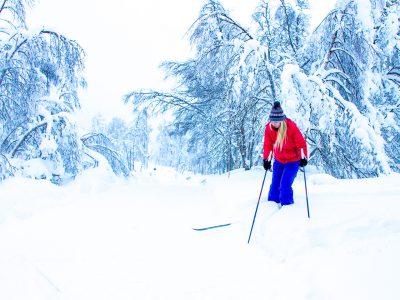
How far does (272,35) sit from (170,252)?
10016 millimetres

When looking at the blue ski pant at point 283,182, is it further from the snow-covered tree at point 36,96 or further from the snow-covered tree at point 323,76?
the snow-covered tree at point 36,96

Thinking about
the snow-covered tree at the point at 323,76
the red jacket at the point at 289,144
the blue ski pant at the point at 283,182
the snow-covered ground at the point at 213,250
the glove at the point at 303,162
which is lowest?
the snow-covered ground at the point at 213,250

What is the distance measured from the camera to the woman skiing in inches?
179

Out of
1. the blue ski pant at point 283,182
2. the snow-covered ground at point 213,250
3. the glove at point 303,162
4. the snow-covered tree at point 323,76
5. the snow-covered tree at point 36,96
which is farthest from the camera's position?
the snow-covered tree at point 36,96

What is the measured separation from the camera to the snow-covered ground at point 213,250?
108 inches

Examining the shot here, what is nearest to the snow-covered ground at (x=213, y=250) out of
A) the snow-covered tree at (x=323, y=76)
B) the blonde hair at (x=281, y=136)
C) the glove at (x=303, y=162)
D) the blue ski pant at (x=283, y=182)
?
the blue ski pant at (x=283, y=182)

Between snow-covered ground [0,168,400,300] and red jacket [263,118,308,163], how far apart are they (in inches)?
24.7

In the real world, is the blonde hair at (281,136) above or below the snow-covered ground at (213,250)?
above

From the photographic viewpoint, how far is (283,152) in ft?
15.5

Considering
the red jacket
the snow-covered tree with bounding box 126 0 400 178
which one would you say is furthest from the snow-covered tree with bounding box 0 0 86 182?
the red jacket

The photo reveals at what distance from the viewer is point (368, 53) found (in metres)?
8.27

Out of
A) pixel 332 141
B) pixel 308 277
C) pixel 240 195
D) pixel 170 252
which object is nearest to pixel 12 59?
pixel 240 195

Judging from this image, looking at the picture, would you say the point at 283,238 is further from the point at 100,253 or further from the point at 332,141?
the point at 332,141

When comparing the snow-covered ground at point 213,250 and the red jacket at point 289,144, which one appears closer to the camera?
the snow-covered ground at point 213,250
